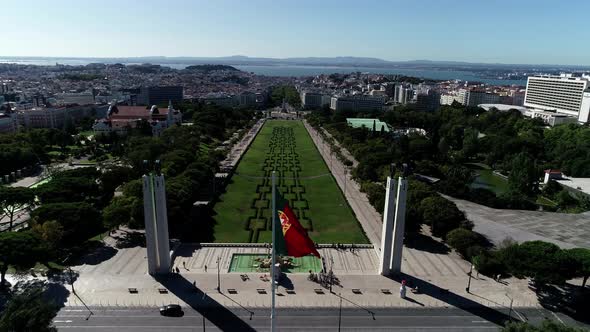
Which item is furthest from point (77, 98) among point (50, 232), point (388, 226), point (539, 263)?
point (539, 263)

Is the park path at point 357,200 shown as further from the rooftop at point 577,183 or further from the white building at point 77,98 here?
the white building at point 77,98

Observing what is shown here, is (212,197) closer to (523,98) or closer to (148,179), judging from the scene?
(148,179)

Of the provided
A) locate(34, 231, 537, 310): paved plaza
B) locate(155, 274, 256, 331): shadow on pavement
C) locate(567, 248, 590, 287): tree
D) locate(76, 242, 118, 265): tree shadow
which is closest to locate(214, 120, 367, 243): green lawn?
locate(34, 231, 537, 310): paved plaza

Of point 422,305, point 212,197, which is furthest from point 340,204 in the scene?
point 422,305

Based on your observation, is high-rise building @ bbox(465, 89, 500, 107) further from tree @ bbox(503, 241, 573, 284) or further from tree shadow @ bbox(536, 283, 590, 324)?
tree @ bbox(503, 241, 573, 284)

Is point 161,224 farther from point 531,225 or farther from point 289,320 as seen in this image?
point 531,225

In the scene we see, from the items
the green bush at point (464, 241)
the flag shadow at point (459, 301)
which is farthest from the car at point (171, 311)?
the green bush at point (464, 241)
